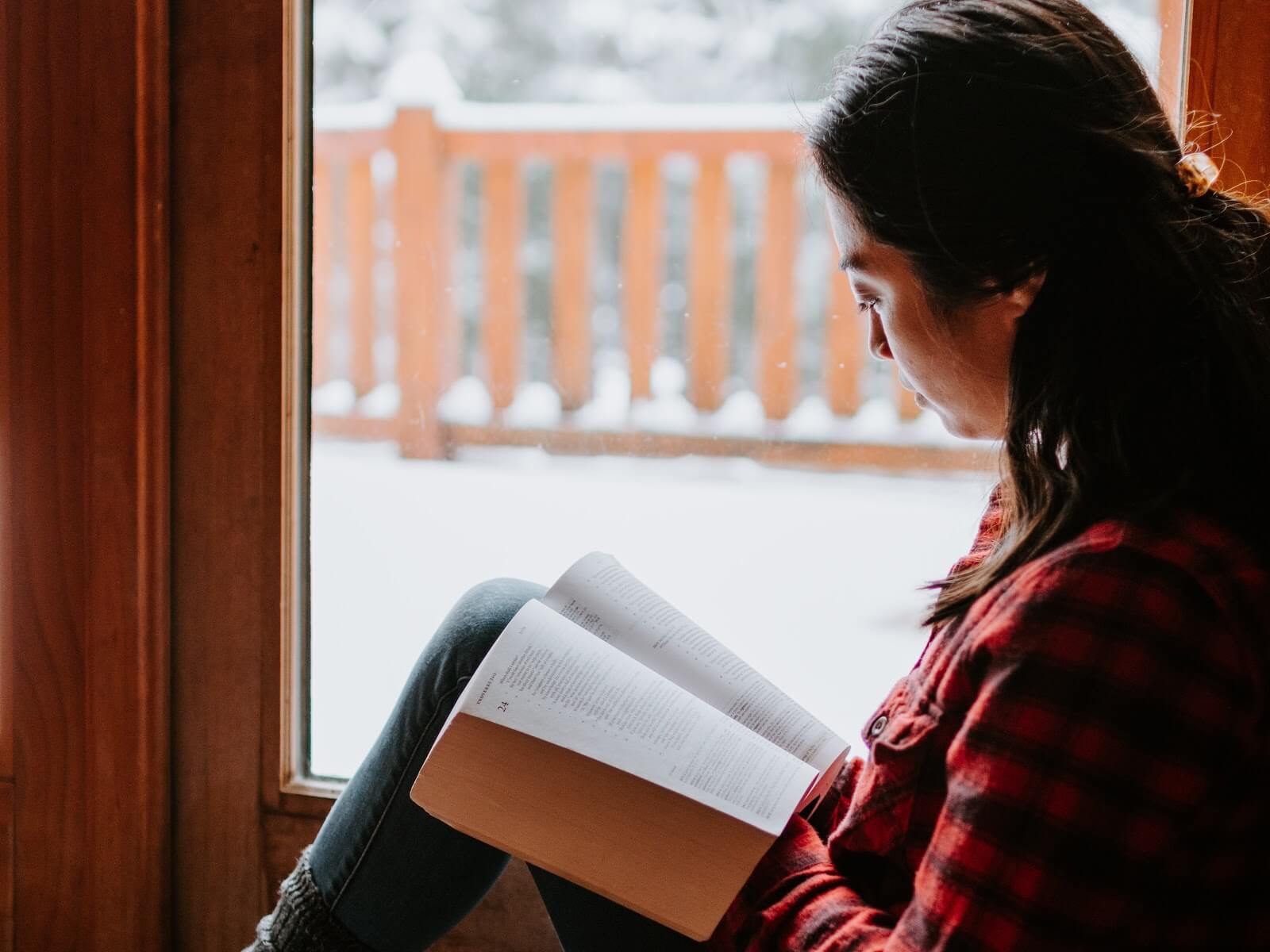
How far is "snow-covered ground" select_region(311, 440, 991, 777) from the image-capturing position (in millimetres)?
1028

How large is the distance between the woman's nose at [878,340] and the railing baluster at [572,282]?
0.36m

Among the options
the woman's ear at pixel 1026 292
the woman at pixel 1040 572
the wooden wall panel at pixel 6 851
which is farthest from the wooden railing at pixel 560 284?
the wooden wall panel at pixel 6 851

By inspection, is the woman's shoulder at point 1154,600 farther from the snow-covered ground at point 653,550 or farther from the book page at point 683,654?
the snow-covered ground at point 653,550

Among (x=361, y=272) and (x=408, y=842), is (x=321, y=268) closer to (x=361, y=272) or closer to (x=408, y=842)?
(x=361, y=272)

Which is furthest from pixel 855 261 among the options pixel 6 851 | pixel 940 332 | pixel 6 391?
pixel 6 851

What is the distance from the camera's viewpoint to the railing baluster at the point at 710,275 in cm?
101

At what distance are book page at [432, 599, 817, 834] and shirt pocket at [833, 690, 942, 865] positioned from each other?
36mm

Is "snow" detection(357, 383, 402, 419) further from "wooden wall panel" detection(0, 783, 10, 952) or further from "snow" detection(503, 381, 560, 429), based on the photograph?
"wooden wall panel" detection(0, 783, 10, 952)

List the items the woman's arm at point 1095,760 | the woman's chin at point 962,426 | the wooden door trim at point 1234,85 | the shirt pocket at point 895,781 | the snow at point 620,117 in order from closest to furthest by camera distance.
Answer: the woman's arm at point 1095,760
the shirt pocket at point 895,781
the woman's chin at point 962,426
the wooden door trim at point 1234,85
the snow at point 620,117

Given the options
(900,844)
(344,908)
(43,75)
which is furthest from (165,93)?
(900,844)

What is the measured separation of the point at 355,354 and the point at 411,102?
0.25m

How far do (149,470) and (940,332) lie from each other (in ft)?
2.43

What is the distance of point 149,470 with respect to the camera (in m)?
1.03

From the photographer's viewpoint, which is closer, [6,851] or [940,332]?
[940,332]
